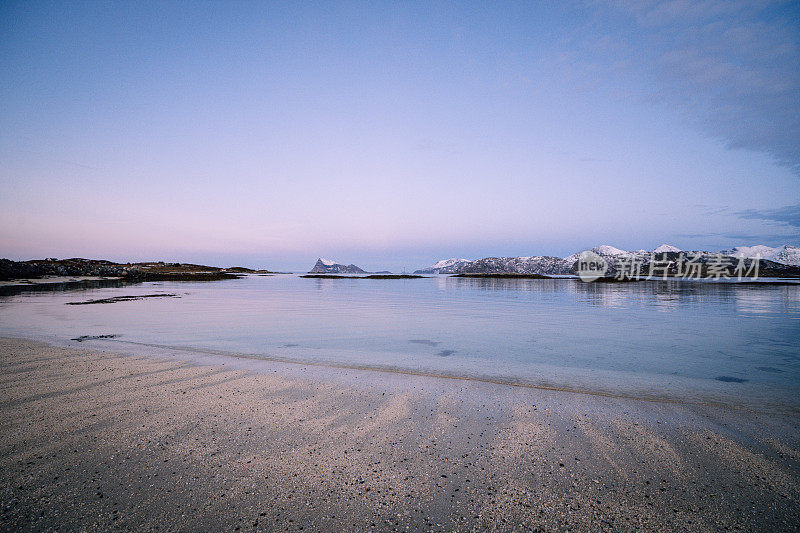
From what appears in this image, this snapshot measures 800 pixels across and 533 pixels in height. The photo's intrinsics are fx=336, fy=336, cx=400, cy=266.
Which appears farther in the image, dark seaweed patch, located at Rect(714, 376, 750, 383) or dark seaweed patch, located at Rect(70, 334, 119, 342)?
dark seaweed patch, located at Rect(70, 334, 119, 342)

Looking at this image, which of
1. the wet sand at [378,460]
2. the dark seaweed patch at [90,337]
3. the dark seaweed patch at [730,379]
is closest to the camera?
the wet sand at [378,460]

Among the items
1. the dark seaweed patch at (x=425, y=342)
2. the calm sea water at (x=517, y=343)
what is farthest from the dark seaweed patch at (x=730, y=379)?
the dark seaweed patch at (x=425, y=342)

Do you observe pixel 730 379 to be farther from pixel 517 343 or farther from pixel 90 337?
pixel 90 337

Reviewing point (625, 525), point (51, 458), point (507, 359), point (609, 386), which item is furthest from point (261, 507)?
point (507, 359)

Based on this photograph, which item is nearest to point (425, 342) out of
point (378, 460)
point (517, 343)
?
point (517, 343)

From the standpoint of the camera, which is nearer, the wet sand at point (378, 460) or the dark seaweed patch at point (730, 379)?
the wet sand at point (378, 460)

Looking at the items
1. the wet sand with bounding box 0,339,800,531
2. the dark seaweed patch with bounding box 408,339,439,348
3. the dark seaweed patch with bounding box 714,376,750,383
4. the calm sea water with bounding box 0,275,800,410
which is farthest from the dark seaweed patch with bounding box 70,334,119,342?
the dark seaweed patch with bounding box 714,376,750,383

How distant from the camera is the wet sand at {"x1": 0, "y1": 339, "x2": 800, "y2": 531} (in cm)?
409

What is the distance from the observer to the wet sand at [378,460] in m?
4.09

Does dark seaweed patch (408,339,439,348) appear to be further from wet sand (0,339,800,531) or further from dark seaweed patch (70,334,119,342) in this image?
dark seaweed patch (70,334,119,342)

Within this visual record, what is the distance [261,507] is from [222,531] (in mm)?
474

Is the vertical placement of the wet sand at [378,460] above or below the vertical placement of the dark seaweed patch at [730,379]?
above

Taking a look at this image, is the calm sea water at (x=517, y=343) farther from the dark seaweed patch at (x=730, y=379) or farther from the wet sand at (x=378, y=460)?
the wet sand at (x=378, y=460)

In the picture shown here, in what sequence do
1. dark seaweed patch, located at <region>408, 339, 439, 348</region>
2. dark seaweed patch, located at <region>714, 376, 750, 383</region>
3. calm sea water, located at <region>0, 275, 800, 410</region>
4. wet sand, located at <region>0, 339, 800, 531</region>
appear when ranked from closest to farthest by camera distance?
wet sand, located at <region>0, 339, 800, 531</region> → calm sea water, located at <region>0, 275, 800, 410</region> → dark seaweed patch, located at <region>714, 376, 750, 383</region> → dark seaweed patch, located at <region>408, 339, 439, 348</region>
